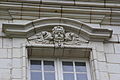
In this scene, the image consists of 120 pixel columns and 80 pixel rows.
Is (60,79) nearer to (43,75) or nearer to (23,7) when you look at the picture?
(43,75)

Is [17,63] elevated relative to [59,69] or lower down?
elevated

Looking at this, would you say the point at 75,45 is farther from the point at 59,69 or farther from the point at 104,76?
the point at 104,76

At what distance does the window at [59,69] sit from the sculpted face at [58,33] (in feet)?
1.57

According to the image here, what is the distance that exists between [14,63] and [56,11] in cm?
176

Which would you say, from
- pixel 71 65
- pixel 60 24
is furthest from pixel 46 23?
pixel 71 65

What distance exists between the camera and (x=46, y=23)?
10.0 m

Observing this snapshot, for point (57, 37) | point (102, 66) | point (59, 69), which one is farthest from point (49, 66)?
point (102, 66)

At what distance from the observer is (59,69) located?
962 cm

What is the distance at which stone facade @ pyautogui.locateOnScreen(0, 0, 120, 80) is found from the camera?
9172mm

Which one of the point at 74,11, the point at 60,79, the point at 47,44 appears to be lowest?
the point at 60,79

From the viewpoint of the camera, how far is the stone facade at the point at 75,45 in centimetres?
917

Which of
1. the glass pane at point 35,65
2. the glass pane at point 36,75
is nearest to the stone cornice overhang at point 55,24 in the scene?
the glass pane at point 35,65

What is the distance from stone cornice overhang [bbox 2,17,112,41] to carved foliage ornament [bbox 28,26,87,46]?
116 millimetres

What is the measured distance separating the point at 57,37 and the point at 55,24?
38cm
